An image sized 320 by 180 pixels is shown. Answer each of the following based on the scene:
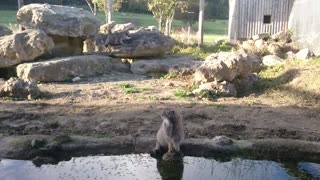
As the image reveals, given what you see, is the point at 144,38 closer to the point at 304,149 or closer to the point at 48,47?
the point at 48,47

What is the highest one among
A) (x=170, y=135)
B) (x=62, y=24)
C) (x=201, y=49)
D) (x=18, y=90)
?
(x=62, y=24)

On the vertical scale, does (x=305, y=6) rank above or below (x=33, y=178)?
above

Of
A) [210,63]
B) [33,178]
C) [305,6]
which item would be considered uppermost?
[305,6]

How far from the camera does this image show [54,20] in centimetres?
1324

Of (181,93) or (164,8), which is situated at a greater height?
(164,8)

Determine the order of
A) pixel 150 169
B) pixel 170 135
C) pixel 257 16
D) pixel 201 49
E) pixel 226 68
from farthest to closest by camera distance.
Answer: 1. pixel 257 16
2. pixel 201 49
3. pixel 226 68
4. pixel 170 135
5. pixel 150 169

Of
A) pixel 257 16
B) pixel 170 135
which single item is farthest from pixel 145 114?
pixel 257 16

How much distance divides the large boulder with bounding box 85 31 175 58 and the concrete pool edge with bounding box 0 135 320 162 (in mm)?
8258

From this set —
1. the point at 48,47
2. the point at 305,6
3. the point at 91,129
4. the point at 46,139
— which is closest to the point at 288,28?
the point at 305,6

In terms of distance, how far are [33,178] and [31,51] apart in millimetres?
7812

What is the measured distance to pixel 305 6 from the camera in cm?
1634

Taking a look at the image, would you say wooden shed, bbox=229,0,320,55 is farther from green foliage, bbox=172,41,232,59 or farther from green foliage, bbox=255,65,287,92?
green foliage, bbox=255,65,287,92

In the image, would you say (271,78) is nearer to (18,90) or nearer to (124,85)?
(124,85)

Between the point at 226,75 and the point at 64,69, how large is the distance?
4.61 meters
